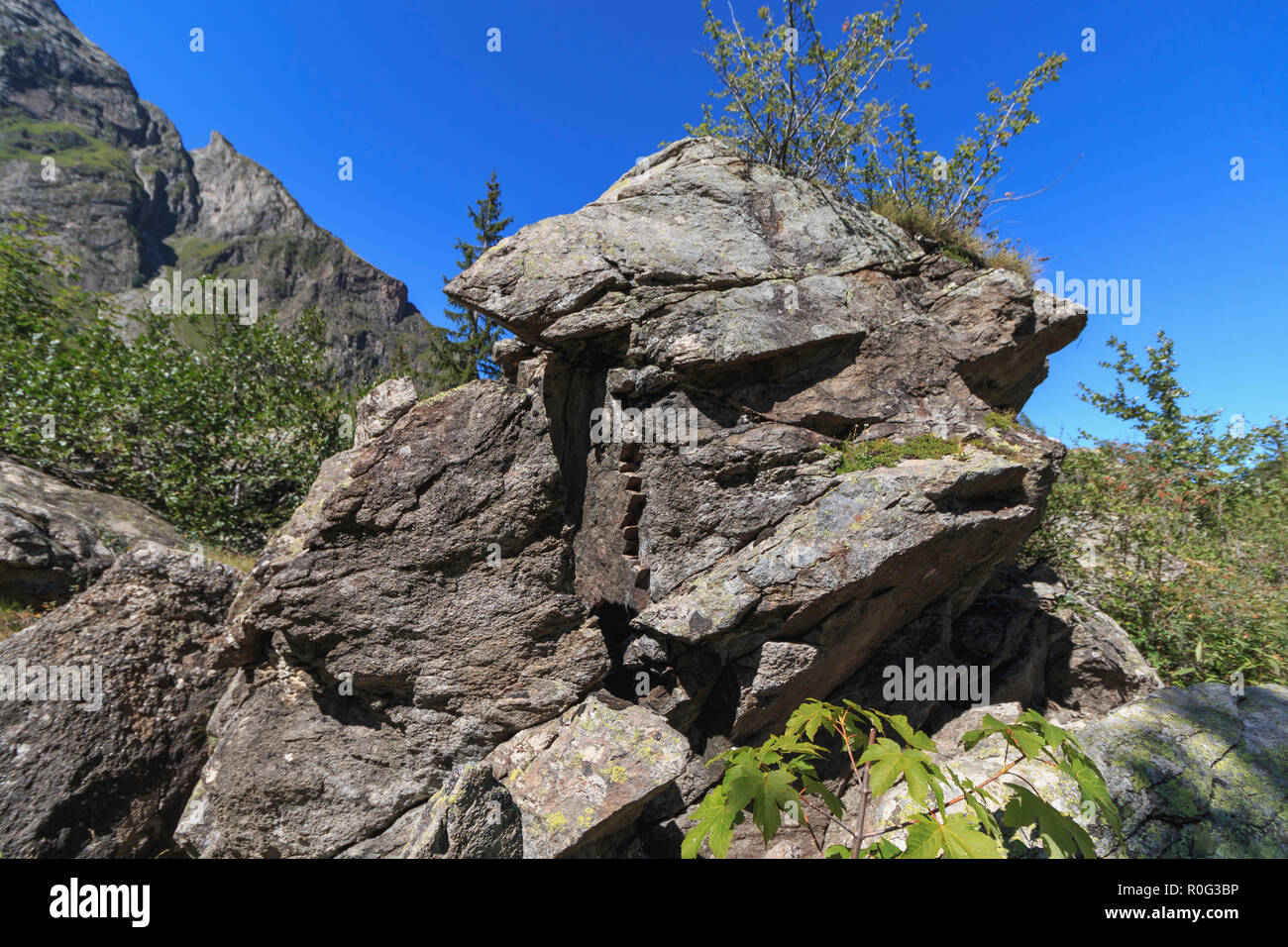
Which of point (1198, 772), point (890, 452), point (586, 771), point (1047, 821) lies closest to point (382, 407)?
point (586, 771)

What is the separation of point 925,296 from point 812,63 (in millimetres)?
6061

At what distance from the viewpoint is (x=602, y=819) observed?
5977 millimetres

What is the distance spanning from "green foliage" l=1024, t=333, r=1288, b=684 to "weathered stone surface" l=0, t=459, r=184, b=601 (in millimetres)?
18608

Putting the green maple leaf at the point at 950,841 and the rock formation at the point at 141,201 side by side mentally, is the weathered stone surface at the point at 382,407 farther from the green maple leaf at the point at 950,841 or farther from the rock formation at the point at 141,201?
the rock formation at the point at 141,201

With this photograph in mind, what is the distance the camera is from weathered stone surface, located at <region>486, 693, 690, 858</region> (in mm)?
5953

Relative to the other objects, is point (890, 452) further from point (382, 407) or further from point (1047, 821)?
point (382, 407)

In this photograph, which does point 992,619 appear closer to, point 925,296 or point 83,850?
point 925,296

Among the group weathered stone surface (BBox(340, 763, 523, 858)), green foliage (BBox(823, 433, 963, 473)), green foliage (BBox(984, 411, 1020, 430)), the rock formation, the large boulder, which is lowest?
weathered stone surface (BBox(340, 763, 523, 858))

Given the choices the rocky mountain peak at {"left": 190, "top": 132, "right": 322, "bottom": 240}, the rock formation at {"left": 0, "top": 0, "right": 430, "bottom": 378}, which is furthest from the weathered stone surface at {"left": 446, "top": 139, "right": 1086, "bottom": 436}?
the rocky mountain peak at {"left": 190, "top": 132, "right": 322, "bottom": 240}

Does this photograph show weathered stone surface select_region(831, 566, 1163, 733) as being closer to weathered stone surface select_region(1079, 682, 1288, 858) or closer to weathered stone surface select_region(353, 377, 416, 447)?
weathered stone surface select_region(1079, 682, 1288, 858)

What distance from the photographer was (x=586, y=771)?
6.36 meters

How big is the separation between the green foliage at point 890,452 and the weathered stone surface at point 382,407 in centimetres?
688
